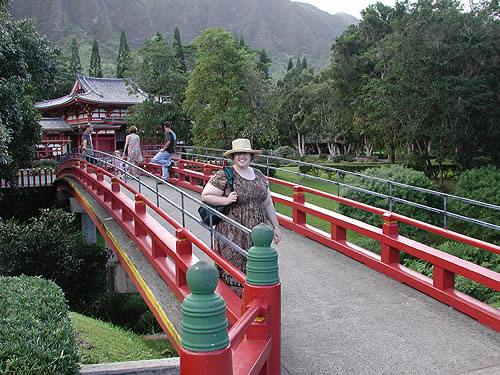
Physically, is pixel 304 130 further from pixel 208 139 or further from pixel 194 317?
pixel 194 317

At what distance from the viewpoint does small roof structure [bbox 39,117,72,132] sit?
39.1 metres

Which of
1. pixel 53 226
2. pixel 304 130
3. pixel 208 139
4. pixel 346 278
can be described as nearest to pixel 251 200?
pixel 346 278

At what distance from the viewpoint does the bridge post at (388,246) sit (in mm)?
6613

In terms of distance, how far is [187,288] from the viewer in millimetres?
5727

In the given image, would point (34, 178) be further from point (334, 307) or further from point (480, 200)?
point (334, 307)

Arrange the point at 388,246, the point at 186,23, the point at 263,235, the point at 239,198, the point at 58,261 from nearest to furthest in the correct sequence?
the point at 263,235
the point at 239,198
the point at 388,246
the point at 58,261
the point at 186,23

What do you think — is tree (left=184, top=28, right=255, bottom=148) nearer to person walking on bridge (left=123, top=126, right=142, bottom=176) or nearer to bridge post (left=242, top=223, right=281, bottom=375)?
person walking on bridge (left=123, top=126, right=142, bottom=176)

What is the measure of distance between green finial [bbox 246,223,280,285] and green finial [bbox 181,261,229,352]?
1.11m

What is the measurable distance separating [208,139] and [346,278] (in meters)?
19.0

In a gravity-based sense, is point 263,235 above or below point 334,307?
above

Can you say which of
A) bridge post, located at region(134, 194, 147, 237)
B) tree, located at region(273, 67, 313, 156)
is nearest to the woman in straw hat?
bridge post, located at region(134, 194, 147, 237)

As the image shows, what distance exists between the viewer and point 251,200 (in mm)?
5164

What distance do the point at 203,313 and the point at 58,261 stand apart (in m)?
10.1

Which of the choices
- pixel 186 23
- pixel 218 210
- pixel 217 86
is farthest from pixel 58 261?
pixel 186 23
